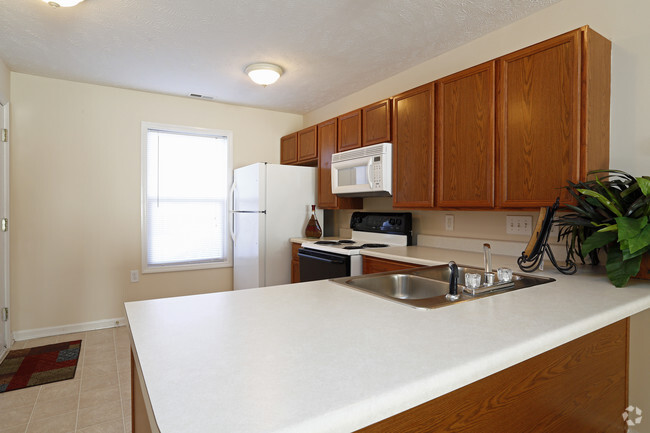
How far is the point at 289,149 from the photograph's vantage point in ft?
14.3

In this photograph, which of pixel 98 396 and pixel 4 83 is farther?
pixel 4 83

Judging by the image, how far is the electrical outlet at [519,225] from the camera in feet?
7.61

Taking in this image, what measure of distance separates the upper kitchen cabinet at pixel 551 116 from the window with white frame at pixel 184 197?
3053 millimetres

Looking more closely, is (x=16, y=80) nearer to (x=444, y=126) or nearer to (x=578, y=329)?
(x=444, y=126)

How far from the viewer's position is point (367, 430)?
0.67 meters

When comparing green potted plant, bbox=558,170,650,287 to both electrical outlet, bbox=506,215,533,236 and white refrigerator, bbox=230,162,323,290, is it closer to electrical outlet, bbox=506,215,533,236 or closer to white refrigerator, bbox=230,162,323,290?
electrical outlet, bbox=506,215,533,236

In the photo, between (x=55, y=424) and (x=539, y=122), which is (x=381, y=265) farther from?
(x=55, y=424)

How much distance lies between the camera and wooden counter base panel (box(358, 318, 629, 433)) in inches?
31.4

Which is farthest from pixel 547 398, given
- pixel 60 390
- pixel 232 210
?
pixel 232 210

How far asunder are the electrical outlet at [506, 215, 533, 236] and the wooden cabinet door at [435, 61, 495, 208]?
0.33m

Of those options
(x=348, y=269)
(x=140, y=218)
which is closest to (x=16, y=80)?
(x=140, y=218)

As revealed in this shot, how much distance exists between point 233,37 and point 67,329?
3.07 meters

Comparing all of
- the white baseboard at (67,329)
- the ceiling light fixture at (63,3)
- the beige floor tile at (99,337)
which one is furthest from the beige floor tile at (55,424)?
the ceiling light fixture at (63,3)

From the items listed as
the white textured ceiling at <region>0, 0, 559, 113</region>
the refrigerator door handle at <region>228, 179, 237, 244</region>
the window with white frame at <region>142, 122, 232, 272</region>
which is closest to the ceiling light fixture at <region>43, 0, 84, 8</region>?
the white textured ceiling at <region>0, 0, 559, 113</region>
